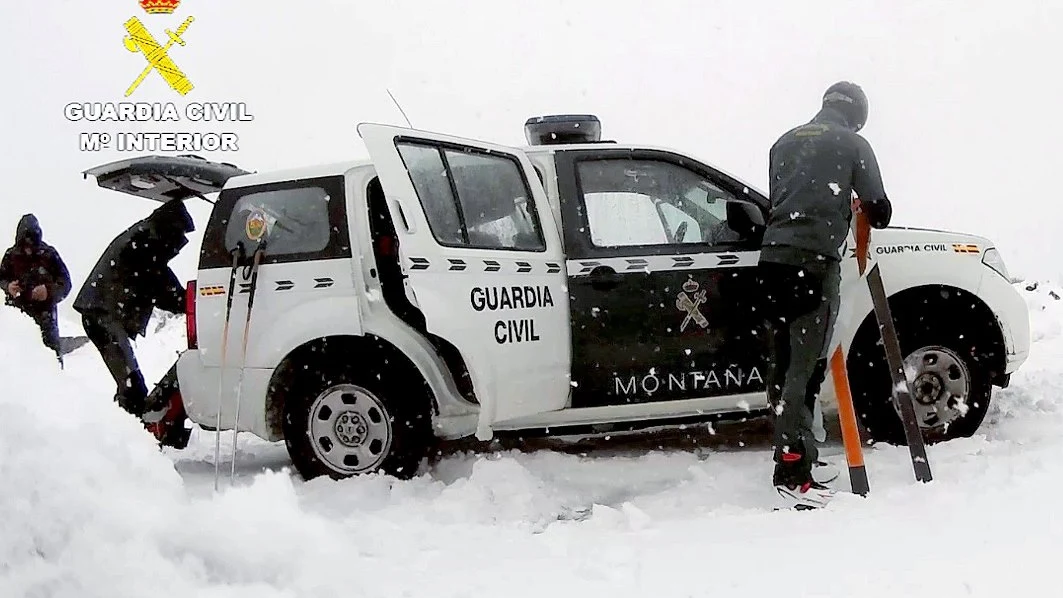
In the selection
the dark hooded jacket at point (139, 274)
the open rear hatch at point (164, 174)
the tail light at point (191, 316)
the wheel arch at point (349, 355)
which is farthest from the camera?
the dark hooded jacket at point (139, 274)

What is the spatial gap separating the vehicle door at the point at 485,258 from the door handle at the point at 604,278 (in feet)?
0.54

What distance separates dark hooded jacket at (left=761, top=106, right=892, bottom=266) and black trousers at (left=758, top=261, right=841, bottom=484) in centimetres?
8

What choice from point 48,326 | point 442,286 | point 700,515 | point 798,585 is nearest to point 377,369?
point 442,286

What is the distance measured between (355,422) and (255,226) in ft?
3.80

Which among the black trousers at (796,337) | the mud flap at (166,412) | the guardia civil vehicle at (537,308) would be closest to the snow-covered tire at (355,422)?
the guardia civil vehicle at (537,308)

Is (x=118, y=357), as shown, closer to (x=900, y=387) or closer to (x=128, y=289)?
(x=128, y=289)

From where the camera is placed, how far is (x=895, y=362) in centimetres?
409

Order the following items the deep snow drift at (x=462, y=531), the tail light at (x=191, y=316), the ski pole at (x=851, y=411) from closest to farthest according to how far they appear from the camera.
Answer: the deep snow drift at (x=462, y=531) → the ski pole at (x=851, y=411) → the tail light at (x=191, y=316)

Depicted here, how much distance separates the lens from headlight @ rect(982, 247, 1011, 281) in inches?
197

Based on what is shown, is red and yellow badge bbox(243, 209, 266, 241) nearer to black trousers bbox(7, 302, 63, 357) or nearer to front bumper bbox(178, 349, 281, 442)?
front bumper bbox(178, 349, 281, 442)

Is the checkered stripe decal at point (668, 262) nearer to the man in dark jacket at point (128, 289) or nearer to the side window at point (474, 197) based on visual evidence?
the side window at point (474, 197)

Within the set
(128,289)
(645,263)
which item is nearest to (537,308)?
(645,263)

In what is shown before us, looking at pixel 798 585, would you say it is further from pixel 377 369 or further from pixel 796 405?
pixel 377 369

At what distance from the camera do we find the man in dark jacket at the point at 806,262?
398 centimetres
